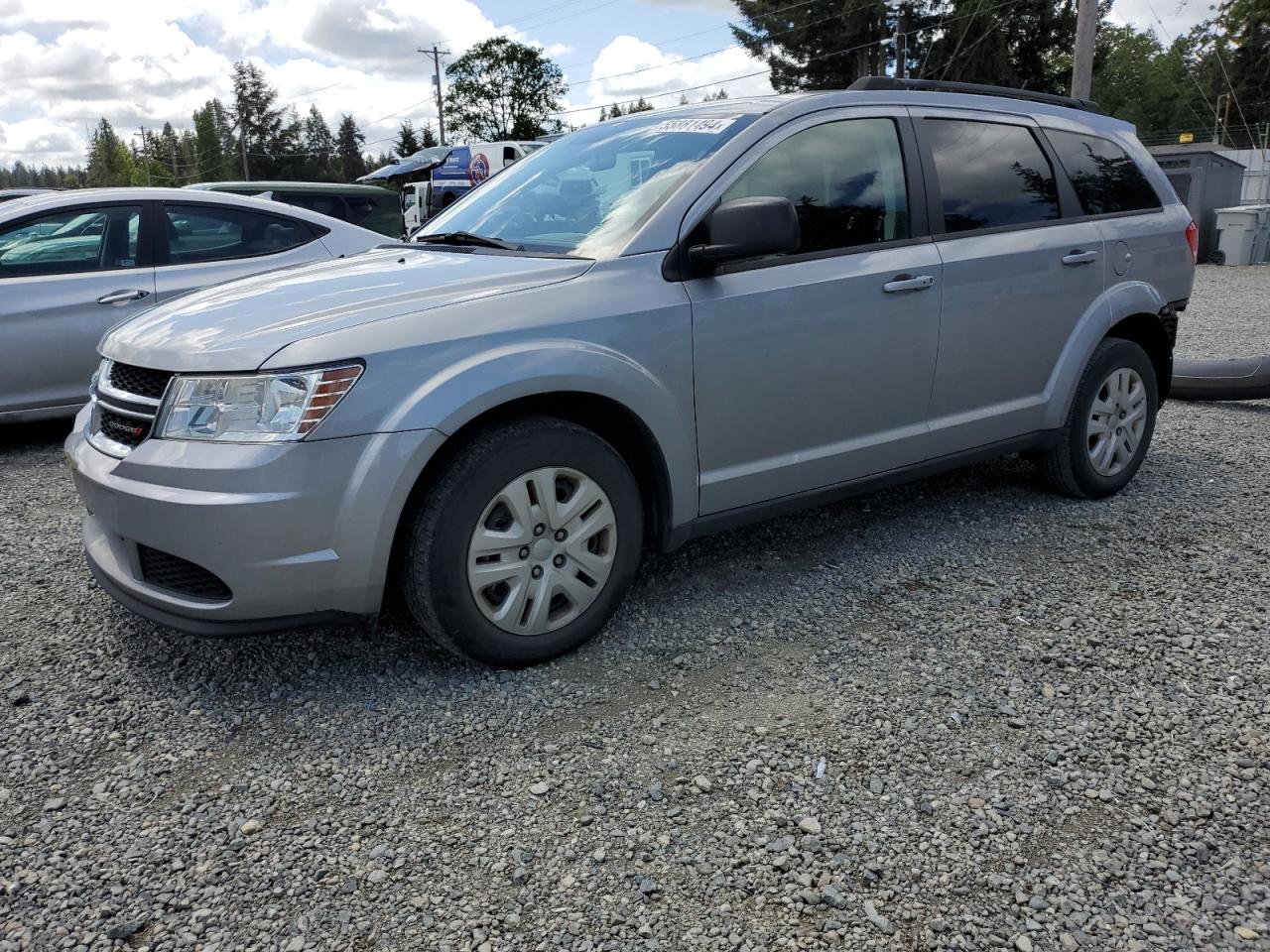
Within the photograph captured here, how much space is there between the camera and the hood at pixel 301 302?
2.79 meters

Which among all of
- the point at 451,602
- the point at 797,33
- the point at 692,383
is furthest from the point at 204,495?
the point at 797,33

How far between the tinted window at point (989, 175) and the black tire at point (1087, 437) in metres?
0.70

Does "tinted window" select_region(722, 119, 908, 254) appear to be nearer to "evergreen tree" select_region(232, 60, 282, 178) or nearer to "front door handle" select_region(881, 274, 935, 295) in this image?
"front door handle" select_region(881, 274, 935, 295)

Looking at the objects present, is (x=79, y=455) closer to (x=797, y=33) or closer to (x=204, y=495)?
(x=204, y=495)

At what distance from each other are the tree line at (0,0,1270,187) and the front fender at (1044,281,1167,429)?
1.88 metres

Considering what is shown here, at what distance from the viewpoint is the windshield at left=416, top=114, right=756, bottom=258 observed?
3408 mm

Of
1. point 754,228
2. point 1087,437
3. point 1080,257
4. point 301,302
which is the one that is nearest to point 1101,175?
point 1080,257

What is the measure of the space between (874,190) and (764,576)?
1515 mm

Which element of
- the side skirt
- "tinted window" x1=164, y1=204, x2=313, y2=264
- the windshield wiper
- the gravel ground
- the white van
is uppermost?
the white van

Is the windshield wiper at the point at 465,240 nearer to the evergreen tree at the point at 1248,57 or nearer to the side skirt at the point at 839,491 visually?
the side skirt at the point at 839,491

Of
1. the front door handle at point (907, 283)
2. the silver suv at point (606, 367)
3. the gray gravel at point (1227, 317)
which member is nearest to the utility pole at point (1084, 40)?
the gray gravel at point (1227, 317)

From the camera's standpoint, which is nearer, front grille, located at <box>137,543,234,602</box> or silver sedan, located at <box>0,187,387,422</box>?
front grille, located at <box>137,543,234,602</box>

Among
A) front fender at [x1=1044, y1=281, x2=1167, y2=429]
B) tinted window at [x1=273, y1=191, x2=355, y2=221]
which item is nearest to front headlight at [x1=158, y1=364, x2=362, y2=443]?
front fender at [x1=1044, y1=281, x2=1167, y2=429]

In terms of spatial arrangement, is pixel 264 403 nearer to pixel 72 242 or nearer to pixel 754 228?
pixel 754 228
